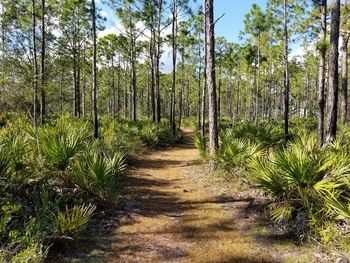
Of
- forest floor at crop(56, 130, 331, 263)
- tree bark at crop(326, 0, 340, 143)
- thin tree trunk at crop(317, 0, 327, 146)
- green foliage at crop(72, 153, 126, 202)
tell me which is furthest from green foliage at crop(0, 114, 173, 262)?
A: thin tree trunk at crop(317, 0, 327, 146)

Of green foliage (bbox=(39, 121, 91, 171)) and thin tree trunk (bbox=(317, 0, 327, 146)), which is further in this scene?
thin tree trunk (bbox=(317, 0, 327, 146))

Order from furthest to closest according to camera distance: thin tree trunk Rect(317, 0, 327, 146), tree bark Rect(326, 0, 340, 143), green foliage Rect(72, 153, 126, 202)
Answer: thin tree trunk Rect(317, 0, 327, 146) → tree bark Rect(326, 0, 340, 143) → green foliage Rect(72, 153, 126, 202)

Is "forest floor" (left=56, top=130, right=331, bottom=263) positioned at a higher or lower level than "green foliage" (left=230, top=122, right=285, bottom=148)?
lower

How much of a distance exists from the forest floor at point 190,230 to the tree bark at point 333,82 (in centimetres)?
389

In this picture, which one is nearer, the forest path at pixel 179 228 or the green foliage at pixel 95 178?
the forest path at pixel 179 228

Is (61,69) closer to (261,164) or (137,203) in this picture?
(137,203)

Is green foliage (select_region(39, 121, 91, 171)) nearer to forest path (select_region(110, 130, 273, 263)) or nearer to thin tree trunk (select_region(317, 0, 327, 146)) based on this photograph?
forest path (select_region(110, 130, 273, 263))

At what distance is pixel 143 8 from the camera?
918 inches

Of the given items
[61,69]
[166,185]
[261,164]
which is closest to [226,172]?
[166,185]

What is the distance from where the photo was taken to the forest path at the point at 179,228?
5449 mm

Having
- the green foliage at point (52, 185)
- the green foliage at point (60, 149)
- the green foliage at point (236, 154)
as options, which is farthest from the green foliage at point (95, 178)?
the green foliage at point (236, 154)

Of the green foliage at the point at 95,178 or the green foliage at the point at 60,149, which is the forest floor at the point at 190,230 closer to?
the green foliage at the point at 95,178

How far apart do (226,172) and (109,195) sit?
439 centimetres

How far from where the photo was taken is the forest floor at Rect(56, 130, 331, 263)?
5.38m
